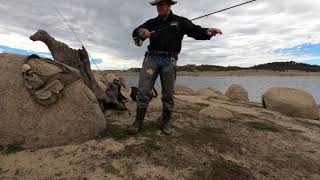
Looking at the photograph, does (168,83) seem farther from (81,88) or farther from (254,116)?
(254,116)

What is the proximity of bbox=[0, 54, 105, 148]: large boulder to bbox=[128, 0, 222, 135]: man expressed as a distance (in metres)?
1.00

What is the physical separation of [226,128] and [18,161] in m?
5.01

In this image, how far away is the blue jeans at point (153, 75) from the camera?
7895mm

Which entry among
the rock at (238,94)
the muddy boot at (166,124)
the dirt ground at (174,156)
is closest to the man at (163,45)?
the muddy boot at (166,124)

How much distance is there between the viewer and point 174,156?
7.11 metres

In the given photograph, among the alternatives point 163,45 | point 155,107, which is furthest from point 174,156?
point 155,107

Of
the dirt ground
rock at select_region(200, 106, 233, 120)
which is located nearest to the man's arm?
the dirt ground

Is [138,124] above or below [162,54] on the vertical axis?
below

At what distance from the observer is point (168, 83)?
26.3 ft

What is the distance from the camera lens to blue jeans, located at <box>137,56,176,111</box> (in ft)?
25.9

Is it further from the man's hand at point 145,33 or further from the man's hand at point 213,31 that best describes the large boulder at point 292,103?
the man's hand at point 145,33

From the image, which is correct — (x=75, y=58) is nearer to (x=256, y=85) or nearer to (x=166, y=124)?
(x=166, y=124)

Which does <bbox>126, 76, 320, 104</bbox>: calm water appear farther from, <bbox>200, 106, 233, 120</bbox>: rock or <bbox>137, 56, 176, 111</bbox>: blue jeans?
<bbox>137, 56, 176, 111</bbox>: blue jeans

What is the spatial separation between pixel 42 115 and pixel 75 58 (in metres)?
2.75
